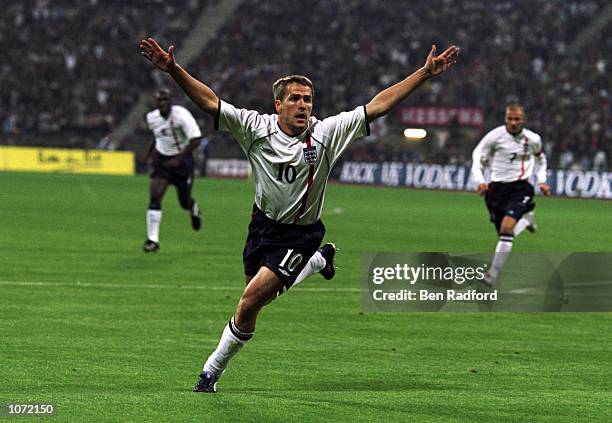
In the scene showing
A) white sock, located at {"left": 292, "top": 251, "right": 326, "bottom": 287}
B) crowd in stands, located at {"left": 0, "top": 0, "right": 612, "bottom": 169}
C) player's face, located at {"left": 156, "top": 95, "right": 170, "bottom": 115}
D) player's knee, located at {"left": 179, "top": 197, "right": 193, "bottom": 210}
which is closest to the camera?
white sock, located at {"left": 292, "top": 251, "right": 326, "bottom": 287}

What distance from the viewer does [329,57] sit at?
57.7 m

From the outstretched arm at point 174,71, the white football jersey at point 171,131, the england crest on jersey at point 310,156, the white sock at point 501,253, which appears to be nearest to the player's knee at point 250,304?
the england crest on jersey at point 310,156

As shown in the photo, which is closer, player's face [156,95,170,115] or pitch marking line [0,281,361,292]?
pitch marking line [0,281,361,292]

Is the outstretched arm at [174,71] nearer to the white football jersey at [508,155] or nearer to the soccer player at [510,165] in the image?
the soccer player at [510,165]

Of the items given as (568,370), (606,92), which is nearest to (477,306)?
(568,370)

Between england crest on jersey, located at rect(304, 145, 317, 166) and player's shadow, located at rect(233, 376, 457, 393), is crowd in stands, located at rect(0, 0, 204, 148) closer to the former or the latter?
player's shadow, located at rect(233, 376, 457, 393)

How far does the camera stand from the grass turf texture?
7.96 meters

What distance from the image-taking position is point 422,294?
1273 centimetres

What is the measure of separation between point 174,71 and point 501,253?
863 cm

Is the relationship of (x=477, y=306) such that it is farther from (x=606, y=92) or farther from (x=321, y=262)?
(x=606, y=92)

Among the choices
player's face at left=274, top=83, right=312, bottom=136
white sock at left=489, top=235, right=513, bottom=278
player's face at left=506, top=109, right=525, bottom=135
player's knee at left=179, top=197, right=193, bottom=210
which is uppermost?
player's face at left=274, top=83, right=312, bottom=136

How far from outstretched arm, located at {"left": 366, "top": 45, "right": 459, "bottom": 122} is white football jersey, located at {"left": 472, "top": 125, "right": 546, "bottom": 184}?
26.3 ft

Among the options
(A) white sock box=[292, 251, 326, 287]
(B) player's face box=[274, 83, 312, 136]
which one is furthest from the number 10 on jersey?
(A) white sock box=[292, 251, 326, 287]

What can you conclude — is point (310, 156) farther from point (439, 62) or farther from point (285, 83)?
point (439, 62)
